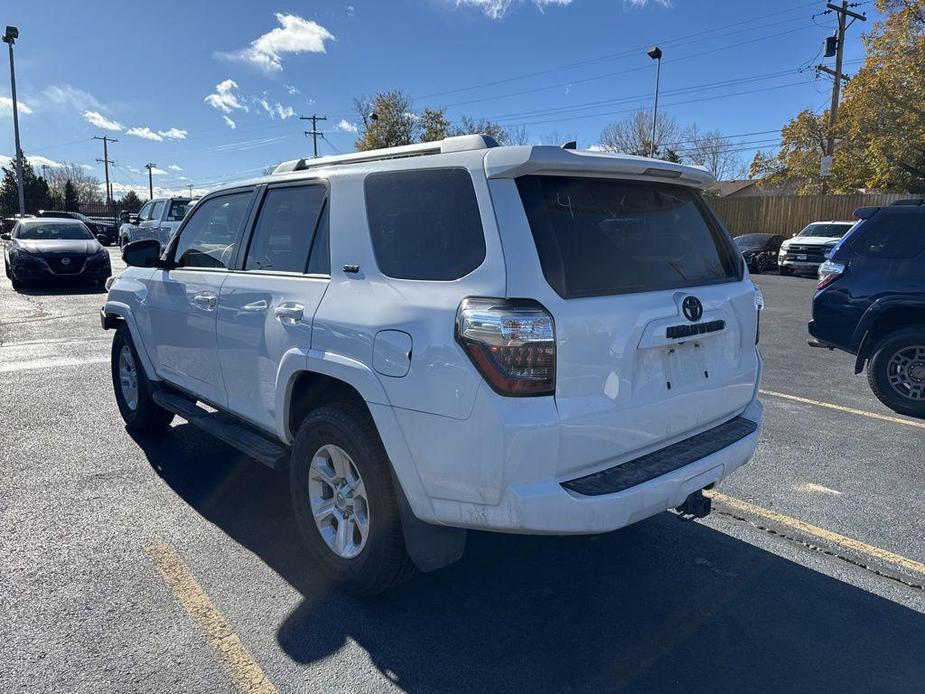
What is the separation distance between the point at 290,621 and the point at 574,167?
2.26m

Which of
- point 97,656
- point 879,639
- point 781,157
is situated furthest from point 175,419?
point 781,157

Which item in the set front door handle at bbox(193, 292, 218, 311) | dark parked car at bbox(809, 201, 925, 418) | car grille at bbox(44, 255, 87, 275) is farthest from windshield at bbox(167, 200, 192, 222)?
dark parked car at bbox(809, 201, 925, 418)

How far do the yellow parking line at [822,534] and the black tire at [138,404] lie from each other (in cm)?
406

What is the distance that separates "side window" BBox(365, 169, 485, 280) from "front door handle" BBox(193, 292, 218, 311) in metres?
1.40

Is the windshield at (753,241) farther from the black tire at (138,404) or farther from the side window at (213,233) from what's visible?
the side window at (213,233)

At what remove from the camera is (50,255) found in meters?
14.8

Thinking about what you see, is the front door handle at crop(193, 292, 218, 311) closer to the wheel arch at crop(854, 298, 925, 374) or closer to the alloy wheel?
the alloy wheel

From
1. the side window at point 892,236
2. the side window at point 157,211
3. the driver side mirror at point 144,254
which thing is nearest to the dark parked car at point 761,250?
the side window at point 892,236

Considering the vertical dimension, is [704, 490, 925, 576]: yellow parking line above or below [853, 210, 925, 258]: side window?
below

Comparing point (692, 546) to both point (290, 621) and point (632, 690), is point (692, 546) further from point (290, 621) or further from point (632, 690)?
point (290, 621)

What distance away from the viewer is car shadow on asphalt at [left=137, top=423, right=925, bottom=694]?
260 centimetres

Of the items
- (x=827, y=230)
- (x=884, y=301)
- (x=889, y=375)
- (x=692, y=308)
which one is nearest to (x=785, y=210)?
(x=827, y=230)

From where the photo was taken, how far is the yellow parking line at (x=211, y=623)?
2570 mm

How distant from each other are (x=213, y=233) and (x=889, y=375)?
6.03 metres
